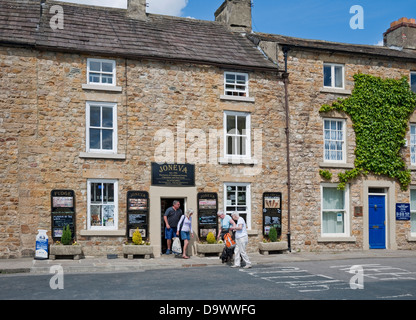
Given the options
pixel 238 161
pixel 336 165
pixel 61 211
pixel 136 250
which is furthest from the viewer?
pixel 336 165

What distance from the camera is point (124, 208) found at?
17.3 m

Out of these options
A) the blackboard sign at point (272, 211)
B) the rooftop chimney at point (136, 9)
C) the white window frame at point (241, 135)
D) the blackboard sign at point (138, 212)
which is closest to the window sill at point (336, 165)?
the blackboard sign at point (272, 211)

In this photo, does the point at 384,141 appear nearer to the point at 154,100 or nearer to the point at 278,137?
the point at 278,137

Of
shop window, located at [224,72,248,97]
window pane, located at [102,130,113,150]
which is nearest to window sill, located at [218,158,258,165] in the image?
shop window, located at [224,72,248,97]

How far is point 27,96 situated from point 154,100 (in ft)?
13.8

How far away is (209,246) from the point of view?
57.3ft

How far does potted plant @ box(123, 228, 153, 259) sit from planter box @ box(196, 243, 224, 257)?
5.36 ft

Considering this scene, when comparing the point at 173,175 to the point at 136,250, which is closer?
the point at 136,250

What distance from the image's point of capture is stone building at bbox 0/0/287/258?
1655 cm

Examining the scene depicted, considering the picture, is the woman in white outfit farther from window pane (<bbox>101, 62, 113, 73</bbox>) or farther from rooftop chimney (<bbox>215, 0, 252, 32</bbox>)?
rooftop chimney (<bbox>215, 0, 252, 32</bbox>)

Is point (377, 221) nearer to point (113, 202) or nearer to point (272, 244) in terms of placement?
point (272, 244)

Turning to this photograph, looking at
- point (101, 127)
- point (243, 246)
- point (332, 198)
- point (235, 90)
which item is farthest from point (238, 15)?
point (243, 246)

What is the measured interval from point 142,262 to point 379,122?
36.5ft

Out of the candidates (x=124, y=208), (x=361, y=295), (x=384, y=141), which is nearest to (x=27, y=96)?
(x=124, y=208)
